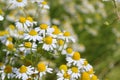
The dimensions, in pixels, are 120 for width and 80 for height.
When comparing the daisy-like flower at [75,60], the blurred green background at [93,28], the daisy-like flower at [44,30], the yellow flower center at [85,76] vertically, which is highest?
the blurred green background at [93,28]

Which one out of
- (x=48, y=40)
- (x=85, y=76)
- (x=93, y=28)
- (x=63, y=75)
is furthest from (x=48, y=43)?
(x=93, y=28)

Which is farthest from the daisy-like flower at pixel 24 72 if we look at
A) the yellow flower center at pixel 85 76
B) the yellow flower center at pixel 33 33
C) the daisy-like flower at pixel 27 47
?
the yellow flower center at pixel 85 76

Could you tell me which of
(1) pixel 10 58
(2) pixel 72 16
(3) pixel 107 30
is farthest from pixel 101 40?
(1) pixel 10 58

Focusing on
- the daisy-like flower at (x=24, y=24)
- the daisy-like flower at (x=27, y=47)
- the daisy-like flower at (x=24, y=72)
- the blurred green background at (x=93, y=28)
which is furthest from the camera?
the blurred green background at (x=93, y=28)

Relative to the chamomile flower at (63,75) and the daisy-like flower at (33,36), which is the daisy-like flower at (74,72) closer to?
the chamomile flower at (63,75)

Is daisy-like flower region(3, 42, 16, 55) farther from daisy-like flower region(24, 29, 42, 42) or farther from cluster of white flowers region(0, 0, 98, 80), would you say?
daisy-like flower region(24, 29, 42, 42)

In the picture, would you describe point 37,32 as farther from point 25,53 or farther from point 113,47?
point 113,47

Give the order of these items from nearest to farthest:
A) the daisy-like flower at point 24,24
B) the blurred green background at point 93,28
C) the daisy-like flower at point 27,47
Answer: the daisy-like flower at point 27,47, the daisy-like flower at point 24,24, the blurred green background at point 93,28

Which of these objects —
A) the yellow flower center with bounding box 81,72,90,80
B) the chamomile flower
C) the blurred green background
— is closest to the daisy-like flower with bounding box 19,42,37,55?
the chamomile flower
